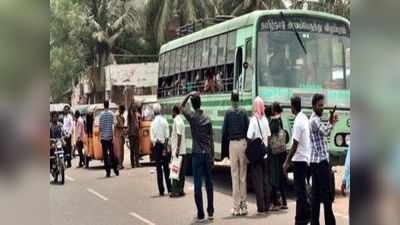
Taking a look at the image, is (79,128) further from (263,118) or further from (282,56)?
(263,118)

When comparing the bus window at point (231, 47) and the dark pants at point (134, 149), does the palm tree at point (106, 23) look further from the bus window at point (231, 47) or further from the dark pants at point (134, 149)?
the bus window at point (231, 47)

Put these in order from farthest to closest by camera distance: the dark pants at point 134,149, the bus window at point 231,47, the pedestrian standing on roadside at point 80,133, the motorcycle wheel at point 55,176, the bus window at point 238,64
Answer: the pedestrian standing on roadside at point 80,133
the dark pants at point 134,149
the motorcycle wheel at point 55,176
the bus window at point 231,47
the bus window at point 238,64

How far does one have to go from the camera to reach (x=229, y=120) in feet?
30.1

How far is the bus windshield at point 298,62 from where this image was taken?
11.3 metres

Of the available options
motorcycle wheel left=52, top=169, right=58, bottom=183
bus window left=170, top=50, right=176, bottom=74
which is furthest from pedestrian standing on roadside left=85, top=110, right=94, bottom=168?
motorcycle wheel left=52, top=169, right=58, bottom=183

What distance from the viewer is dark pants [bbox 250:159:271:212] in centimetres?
922

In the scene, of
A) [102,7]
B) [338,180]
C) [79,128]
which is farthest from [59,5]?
[338,180]

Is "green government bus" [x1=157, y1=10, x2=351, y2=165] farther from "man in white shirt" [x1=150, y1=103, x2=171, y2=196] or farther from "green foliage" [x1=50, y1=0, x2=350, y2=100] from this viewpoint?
"green foliage" [x1=50, y1=0, x2=350, y2=100]

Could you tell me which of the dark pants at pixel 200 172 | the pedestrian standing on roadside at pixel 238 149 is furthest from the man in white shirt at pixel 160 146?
the dark pants at pixel 200 172

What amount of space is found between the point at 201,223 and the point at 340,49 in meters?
5.07

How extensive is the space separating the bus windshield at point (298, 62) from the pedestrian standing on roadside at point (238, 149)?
2201mm

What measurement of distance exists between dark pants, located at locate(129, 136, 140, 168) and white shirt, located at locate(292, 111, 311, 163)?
363 inches

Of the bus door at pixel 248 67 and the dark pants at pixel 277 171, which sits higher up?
the bus door at pixel 248 67
